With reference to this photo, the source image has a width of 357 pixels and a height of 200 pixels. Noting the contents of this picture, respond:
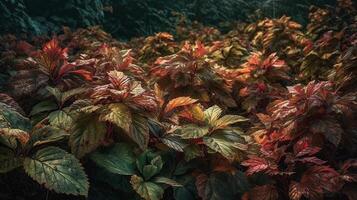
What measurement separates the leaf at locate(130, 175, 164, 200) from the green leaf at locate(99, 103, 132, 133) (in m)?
0.32

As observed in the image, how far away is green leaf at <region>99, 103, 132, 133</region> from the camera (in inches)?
88.5

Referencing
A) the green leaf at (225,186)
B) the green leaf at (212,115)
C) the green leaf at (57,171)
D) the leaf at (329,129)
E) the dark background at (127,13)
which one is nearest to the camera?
the green leaf at (57,171)

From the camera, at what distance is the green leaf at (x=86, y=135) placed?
7.42 ft

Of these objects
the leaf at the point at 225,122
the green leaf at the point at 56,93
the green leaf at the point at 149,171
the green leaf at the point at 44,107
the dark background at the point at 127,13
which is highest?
the green leaf at the point at 56,93

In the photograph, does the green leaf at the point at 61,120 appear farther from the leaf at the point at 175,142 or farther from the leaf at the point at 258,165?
the leaf at the point at 258,165

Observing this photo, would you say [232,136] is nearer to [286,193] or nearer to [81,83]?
[286,193]

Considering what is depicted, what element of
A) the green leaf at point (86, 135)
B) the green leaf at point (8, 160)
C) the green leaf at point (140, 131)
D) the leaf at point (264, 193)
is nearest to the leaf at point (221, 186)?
the leaf at point (264, 193)

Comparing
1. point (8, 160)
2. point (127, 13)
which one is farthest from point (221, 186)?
point (127, 13)

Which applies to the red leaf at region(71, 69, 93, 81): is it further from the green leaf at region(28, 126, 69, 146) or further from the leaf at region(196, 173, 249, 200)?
the leaf at region(196, 173, 249, 200)

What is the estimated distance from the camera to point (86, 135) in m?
2.30

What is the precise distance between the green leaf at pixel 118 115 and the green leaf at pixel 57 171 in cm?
33

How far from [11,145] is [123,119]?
66cm

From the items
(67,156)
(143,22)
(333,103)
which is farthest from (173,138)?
(143,22)

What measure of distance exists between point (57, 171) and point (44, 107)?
87 cm
